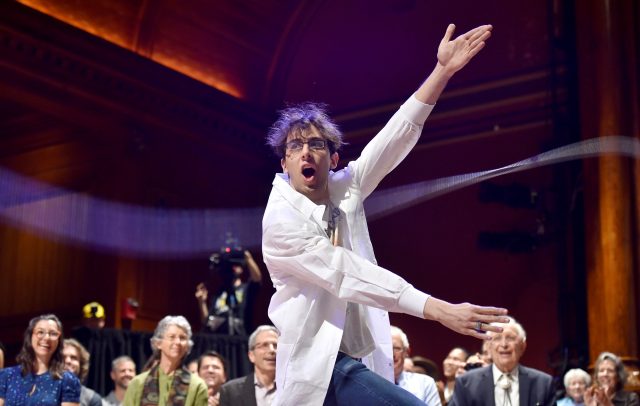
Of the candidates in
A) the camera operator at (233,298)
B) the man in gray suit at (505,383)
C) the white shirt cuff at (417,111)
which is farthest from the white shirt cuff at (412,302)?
the camera operator at (233,298)

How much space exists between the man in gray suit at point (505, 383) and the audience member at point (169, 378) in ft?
4.70

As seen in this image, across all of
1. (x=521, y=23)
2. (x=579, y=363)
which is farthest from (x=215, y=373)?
(x=521, y=23)

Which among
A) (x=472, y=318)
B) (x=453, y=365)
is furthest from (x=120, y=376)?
(x=472, y=318)

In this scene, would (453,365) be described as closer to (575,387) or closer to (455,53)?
(575,387)

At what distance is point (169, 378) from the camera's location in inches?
225

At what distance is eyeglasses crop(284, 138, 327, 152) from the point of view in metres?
3.03

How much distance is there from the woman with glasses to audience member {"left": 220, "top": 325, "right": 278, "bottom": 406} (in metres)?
0.82

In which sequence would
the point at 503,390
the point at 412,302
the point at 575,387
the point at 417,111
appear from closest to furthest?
1. the point at 412,302
2. the point at 417,111
3. the point at 503,390
4. the point at 575,387

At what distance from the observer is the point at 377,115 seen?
10570 mm

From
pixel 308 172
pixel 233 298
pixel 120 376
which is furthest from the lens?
pixel 233 298

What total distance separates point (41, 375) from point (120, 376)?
1384mm

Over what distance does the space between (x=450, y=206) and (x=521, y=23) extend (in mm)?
1952

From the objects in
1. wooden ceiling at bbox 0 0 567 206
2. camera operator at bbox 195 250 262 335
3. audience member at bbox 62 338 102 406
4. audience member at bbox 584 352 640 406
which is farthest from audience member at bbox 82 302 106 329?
audience member at bbox 584 352 640 406

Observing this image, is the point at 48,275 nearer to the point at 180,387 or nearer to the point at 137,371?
the point at 137,371
